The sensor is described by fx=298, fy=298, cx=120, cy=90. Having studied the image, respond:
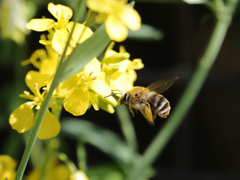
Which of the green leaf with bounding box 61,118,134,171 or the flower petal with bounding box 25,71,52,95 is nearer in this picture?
the flower petal with bounding box 25,71,52,95

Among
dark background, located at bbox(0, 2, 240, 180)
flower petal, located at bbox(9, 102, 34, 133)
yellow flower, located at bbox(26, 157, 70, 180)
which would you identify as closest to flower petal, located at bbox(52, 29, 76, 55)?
flower petal, located at bbox(9, 102, 34, 133)

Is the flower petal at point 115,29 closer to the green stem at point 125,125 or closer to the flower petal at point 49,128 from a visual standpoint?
the flower petal at point 49,128

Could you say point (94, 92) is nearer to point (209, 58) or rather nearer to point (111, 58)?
point (111, 58)

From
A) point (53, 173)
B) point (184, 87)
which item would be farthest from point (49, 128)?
point (184, 87)

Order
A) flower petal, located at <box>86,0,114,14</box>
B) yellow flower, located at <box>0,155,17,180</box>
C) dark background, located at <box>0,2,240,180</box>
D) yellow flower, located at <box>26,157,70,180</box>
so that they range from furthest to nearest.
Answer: dark background, located at <box>0,2,240,180</box>
yellow flower, located at <box>26,157,70,180</box>
yellow flower, located at <box>0,155,17,180</box>
flower petal, located at <box>86,0,114,14</box>

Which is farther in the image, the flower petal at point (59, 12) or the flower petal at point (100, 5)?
the flower petal at point (59, 12)

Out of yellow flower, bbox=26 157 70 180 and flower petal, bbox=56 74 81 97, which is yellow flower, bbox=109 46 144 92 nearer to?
flower petal, bbox=56 74 81 97

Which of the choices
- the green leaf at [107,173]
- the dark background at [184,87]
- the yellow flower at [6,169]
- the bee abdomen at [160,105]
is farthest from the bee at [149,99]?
the dark background at [184,87]
